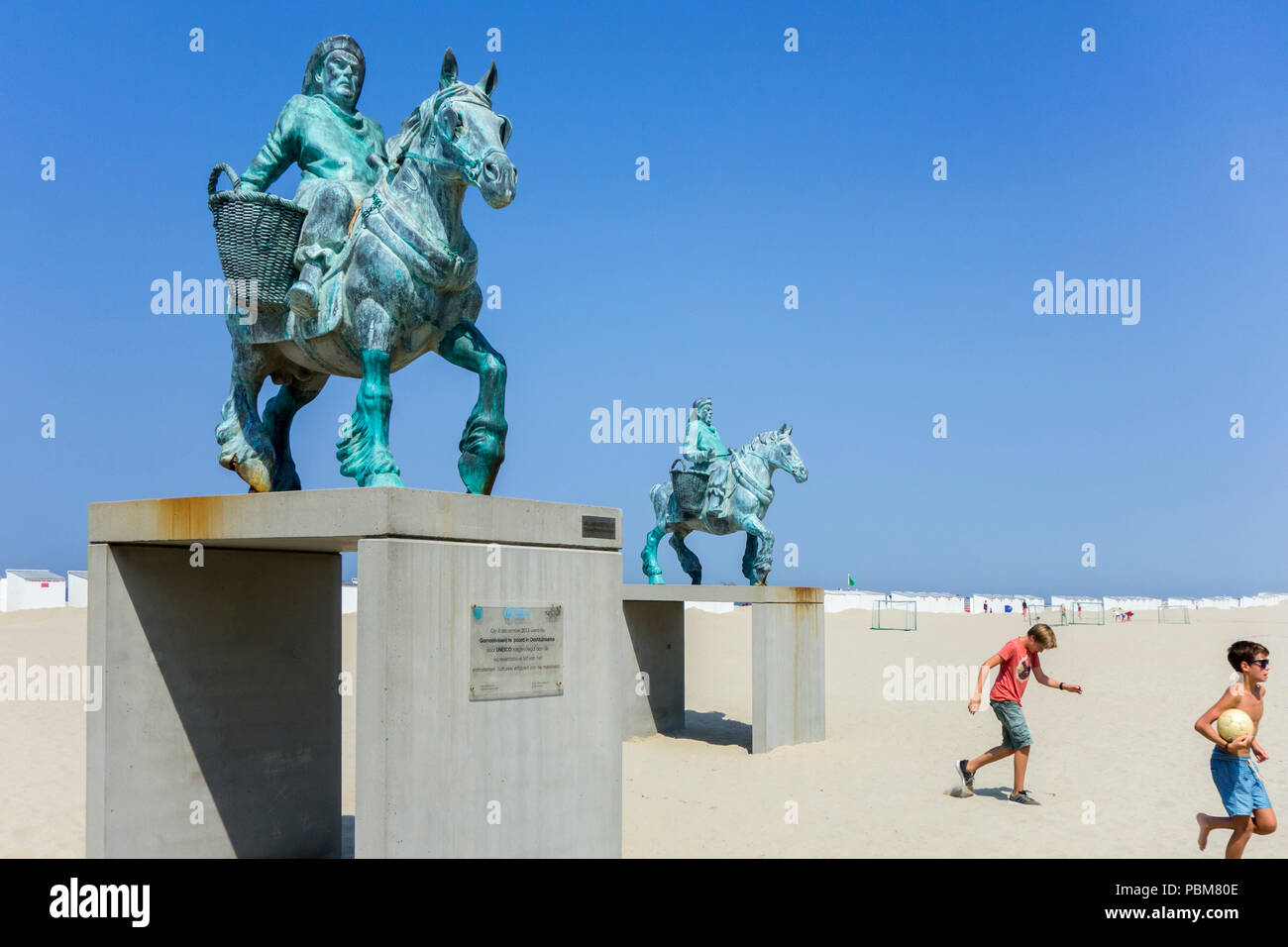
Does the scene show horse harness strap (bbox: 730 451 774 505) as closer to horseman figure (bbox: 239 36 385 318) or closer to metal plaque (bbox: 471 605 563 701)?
horseman figure (bbox: 239 36 385 318)

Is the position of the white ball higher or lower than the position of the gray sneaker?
higher

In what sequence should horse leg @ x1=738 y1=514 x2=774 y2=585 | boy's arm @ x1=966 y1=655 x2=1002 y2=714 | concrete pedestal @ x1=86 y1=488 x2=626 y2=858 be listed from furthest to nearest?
horse leg @ x1=738 y1=514 x2=774 y2=585 < boy's arm @ x1=966 y1=655 x2=1002 y2=714 < concrete pedestal @ x1=86 y1=488 x2=626 y2=858

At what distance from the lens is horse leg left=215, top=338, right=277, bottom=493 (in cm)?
590

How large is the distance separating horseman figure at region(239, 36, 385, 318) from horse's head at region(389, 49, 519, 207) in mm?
504

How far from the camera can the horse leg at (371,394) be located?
5180 millimetres

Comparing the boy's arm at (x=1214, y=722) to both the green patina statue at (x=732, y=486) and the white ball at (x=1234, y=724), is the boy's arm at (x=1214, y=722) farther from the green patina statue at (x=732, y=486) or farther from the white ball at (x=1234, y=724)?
the green patina statue at (x=732, y=486)

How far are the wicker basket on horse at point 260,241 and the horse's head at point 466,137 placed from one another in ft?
2.49

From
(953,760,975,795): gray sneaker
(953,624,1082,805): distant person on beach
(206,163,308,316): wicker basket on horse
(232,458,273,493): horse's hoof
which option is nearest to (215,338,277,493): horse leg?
(232,458,273,493): horse's hoof

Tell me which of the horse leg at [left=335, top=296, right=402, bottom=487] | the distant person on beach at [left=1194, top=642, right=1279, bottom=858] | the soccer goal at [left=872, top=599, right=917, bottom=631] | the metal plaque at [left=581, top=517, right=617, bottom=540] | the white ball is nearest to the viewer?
the horse leg at [left=335, top=296, right=402, bottom=487]

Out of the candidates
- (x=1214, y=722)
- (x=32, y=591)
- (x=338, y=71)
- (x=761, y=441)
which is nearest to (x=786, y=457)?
(x=761, y=441)

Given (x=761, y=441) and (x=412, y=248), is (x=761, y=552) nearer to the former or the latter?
(x=761, y=441)

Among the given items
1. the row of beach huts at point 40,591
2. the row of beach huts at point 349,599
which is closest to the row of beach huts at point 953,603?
the row of beach huts at point 349,599

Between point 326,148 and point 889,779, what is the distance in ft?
26.8
